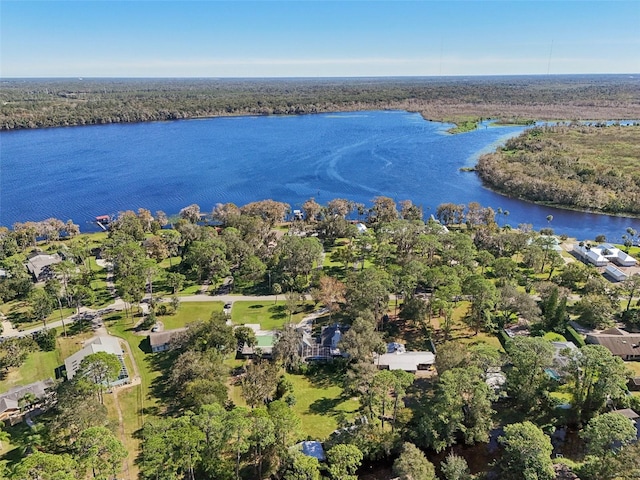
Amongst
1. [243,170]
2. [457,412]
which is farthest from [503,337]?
[243,170]

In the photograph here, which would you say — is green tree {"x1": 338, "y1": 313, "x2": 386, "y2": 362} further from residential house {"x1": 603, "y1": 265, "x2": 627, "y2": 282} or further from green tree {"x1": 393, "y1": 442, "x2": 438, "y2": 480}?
residential house {"x1": 603, "y1": 265, "x2": 627, "y2": 282}

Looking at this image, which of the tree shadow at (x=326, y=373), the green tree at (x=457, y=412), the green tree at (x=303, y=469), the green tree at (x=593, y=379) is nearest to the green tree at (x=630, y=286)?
the green tree at (x=593, y=379)

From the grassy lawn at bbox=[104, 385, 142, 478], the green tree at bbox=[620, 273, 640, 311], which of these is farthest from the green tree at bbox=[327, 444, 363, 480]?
the green tree at bbox=[620, 273, 640, 311]

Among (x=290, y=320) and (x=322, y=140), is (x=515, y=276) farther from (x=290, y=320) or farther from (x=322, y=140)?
(x=322, y=140)

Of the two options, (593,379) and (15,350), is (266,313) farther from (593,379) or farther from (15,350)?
(593,379)

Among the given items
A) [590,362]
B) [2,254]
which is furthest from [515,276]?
[2,254]

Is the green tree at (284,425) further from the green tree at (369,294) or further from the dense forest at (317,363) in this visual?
the green tree at (369,294)
